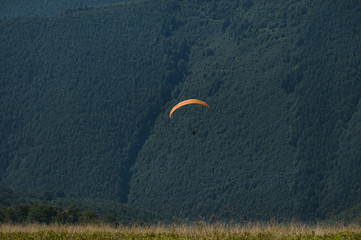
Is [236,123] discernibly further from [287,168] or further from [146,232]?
[146,232]

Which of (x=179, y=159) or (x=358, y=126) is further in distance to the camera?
(x=179, y=159)

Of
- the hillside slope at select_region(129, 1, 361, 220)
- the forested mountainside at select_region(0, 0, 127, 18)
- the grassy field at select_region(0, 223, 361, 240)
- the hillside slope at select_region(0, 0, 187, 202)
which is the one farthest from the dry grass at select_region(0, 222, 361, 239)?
the forested mountainside at select_region(0, 0, 127, 18)

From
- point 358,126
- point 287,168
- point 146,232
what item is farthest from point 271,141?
point 146,232

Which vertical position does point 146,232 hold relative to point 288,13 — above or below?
below

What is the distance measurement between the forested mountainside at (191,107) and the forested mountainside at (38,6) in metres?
29.2

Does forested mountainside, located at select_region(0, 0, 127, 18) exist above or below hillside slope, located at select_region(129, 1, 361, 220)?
above

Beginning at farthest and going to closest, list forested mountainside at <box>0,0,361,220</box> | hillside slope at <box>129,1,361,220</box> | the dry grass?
1. forested mountainside at <box>0,0,361,220</box>
2. hillside slope at <box>129,1,361,220</box>
3. the dry grass

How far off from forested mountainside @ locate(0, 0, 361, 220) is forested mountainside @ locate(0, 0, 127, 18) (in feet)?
95.8

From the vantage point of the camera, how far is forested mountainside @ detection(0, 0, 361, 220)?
87.4 m

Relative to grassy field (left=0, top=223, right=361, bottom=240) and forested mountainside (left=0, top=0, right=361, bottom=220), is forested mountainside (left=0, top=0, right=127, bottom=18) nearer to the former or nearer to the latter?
forested mountainside (left=0, top=0, right=361, bottom=220)

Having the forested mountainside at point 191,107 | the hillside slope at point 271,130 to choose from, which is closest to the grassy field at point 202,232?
the hillside slope at point 271,130

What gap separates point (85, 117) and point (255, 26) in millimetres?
39661

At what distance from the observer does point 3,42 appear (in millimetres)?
129125

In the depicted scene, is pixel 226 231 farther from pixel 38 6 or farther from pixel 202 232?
pixel 38 6
